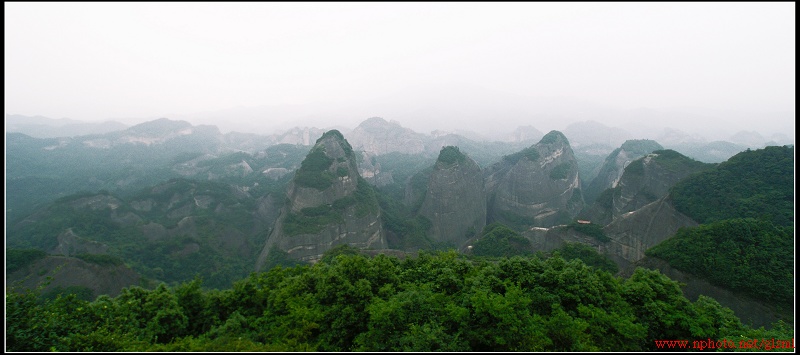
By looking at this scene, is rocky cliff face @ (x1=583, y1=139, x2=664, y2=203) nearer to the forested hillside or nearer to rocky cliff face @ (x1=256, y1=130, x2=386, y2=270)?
the forested hillside

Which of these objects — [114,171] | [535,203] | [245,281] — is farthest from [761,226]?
[114,171]

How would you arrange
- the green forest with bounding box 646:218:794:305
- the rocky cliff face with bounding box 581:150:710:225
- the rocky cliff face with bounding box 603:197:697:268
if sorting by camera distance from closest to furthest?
the green forest with bounding box 646:218:794:305 < the rocky cliff face with bounding box 603:197:697:268 < the rocky cliff face with bounding box 581:150:710:225

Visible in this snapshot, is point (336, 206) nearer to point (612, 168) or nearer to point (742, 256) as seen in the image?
point (742, 256)

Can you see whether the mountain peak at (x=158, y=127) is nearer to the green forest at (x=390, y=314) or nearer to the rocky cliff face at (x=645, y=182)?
the green forest at (x=390, y=314)

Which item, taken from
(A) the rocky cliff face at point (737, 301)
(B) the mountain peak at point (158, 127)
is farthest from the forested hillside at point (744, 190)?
(B) the mountain peak at point (158, 127)

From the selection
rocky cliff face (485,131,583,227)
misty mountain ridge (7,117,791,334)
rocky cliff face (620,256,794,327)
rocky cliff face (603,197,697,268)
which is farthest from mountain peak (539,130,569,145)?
rocky cliff face (620,256,794,327)

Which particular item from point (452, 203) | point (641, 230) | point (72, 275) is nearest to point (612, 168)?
point (452, 203)
